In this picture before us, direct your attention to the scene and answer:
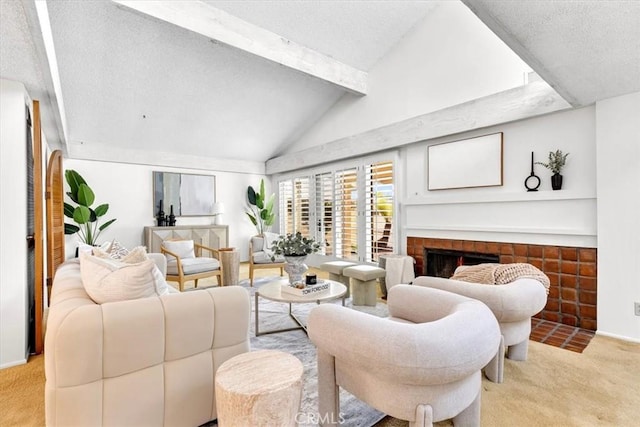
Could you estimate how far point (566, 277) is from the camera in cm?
302

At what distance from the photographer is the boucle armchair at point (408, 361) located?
116 centimetres

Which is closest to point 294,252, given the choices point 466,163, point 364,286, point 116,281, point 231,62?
point 364,286

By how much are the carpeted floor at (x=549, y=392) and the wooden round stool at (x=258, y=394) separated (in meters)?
0.65

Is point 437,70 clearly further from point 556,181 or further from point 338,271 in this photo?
point 338,271

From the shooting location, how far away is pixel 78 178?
4855 millimetres

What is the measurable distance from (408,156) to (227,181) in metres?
3.90

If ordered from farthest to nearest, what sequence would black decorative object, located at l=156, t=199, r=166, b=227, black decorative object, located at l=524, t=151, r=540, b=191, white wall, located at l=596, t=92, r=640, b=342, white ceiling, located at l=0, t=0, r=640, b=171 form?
black decorative object, located at l=156, t=199, r=166, b=227, black decorative object, located at l=524, t=151, r=540, b=191, white wall, located at l=596, t=92, r=640, b=342, white ceiling, located at l=0, t=0, r=640, b=171

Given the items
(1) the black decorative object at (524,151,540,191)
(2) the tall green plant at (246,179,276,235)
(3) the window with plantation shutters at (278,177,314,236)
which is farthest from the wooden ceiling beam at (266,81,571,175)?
(2) the tall green plant at (246,179,276,235)

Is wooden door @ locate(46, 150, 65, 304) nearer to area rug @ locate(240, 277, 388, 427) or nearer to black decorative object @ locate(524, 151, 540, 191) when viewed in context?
area rug @ locate(240, 277, 388, 427)

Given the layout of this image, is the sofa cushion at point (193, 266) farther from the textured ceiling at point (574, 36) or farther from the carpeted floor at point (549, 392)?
the textured ceiling at point (574, 36)

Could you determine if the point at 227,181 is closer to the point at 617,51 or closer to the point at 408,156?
the point at 408,156

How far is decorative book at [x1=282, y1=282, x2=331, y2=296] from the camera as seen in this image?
2648 millimetres

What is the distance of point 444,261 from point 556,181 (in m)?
1.64

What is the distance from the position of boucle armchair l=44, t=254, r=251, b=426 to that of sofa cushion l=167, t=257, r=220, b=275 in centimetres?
207
